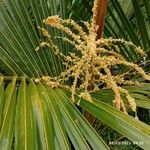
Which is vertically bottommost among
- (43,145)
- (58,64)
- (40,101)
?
(43,145)

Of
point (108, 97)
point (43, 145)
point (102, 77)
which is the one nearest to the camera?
point (43, 145)

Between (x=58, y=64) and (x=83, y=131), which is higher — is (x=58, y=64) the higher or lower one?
the higher one

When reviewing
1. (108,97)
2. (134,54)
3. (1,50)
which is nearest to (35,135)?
(108,97)

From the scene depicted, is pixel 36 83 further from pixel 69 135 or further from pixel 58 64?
pixel 69 135

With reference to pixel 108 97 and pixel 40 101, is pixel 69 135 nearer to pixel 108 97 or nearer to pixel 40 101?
pixel 40 101

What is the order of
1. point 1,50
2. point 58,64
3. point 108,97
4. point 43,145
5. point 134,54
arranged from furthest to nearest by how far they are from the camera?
point 134,54 → point 58,64 → point 1,50 → point 108,97 → point 43,145

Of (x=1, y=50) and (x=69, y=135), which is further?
(x=1, y=50)
